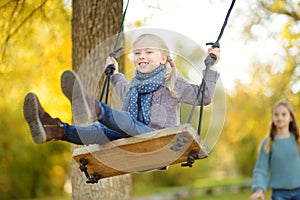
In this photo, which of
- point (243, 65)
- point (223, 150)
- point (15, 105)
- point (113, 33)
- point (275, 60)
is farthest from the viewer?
point (223, 150)

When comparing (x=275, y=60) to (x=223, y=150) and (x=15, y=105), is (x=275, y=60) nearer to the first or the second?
(x=15, y=105)

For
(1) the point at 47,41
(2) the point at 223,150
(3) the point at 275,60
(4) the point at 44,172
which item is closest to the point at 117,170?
(1) the point at 47,41

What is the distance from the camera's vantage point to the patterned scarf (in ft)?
9.95

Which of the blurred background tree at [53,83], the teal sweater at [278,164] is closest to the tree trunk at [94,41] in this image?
the blurred background tree at [53,83]

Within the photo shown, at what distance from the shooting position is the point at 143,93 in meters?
3.09

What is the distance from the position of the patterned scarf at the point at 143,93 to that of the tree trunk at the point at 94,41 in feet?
4.23

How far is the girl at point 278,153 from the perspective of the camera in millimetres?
4520

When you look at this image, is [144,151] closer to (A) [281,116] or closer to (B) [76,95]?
(B) [76,95]

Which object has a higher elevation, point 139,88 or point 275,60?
point 275,60

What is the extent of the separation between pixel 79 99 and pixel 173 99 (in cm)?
74

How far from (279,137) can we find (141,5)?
158 centimetres

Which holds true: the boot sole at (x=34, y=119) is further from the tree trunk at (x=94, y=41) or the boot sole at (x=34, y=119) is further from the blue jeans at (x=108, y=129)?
the tree trunk at (x=94, y=41)

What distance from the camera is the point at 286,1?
23.1ft

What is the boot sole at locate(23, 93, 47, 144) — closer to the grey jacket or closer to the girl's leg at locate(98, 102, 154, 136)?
the girl's leg at locate(98, 102, 154, 136)
